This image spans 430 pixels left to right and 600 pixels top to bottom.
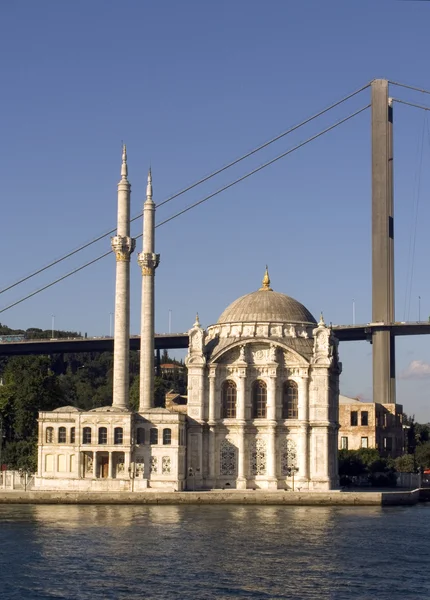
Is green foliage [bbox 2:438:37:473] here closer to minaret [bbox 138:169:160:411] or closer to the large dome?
minaret [bbox 138:169:160:411]

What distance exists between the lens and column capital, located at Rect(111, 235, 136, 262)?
85.9 meters

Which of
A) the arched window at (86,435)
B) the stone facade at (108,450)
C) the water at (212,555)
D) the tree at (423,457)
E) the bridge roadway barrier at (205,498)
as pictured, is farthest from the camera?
the tree at (423,457)

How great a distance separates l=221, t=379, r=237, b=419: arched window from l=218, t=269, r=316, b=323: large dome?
14.9 feet

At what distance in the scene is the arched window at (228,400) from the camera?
3327 inches

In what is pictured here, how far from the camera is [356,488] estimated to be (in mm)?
89875

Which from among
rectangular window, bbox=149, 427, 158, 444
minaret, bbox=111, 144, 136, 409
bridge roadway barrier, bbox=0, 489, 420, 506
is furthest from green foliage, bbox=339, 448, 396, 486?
minaret, bbox=111, 144, 136, 409

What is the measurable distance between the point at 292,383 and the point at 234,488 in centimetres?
768

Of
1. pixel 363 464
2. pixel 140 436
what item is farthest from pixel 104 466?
pixel 363 464

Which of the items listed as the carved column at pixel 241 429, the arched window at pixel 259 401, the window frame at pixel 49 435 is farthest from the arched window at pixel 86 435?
the arched window at pixel 259 401

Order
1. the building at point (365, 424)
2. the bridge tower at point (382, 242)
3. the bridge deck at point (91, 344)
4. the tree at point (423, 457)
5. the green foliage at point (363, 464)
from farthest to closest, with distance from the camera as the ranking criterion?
the bridge deck at point (91, 344)
the bridge tower at point (382, 242)
the building at point (365, 424)
the tree at point (423, 457)
the green foliage at point (363, 464)

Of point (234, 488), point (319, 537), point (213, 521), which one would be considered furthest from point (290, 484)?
point (319, 537)

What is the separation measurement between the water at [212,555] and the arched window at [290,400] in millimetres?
12422

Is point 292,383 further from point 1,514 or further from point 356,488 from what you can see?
point 1,514

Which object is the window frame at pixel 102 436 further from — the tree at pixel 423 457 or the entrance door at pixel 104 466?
the tree at pixel 423 457
